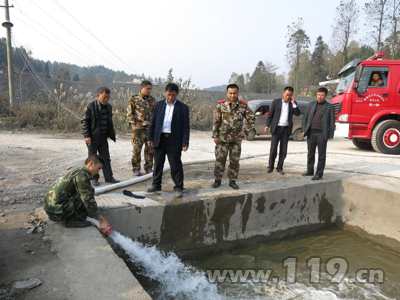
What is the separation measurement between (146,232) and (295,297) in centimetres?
198

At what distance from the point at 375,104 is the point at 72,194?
876cm

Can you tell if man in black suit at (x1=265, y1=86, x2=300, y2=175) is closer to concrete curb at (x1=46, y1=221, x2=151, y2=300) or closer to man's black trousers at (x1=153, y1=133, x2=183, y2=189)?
man's black trousers at (x1=153, y1=133, x2=183, y2=189)

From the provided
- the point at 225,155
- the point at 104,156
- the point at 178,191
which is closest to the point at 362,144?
the point at 225,155

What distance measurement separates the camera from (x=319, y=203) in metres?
5.94

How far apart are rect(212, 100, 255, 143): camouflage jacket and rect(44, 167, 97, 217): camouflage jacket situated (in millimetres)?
2259

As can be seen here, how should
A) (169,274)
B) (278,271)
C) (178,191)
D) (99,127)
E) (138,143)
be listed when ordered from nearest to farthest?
(169,274) < (278,271) < (178,191) < (99,127) < (138,143)

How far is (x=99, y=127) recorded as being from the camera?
17.3 feet

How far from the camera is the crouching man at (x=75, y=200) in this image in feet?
11.8

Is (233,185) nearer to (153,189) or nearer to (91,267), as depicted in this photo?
(153,189)

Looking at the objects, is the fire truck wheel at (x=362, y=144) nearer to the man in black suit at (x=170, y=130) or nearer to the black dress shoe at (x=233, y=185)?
the black dress shoe at (x=233, y=185)

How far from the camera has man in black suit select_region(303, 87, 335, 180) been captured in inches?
235

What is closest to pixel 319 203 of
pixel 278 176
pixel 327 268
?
pixel 278 176

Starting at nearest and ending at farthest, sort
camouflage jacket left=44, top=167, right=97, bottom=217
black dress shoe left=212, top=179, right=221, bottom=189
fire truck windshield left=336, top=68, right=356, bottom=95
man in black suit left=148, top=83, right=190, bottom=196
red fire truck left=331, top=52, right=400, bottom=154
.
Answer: camouflage jacket left=44, top=167, right=97, bottom=217
man in black suit left=148, top=83, right=190, bottom=196
black dress shoe left=212, top=179, right=221, bottom=189
red fire truck left=331, top=52, right=400, bottom=154
fire truck windshield left=336, top=68, right=356, bottom=95

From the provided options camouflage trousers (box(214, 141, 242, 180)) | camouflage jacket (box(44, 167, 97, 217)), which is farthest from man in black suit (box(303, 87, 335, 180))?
camouflage jacket (box(44, 167, 97, 217))
